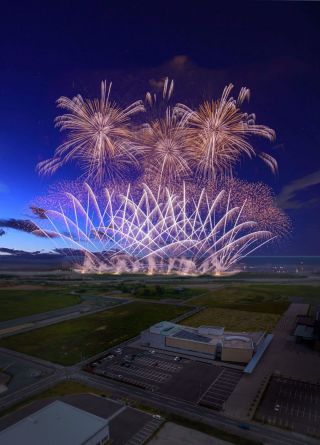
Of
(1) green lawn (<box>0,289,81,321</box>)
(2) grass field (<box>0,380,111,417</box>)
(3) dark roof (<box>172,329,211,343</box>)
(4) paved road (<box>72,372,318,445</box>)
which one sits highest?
(1) green lawn (<box>0,289,81,321</box>)

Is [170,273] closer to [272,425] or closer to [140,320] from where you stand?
[140,320]

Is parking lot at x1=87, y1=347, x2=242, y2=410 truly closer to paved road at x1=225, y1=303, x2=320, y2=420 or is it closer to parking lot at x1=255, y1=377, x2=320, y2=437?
paved road at x1=225, y1=303, x2=320, y2=420

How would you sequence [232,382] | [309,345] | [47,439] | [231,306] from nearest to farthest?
[47,439], [232,382], [309,345], [231,306]

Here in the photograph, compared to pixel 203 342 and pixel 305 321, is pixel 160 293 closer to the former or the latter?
pixel 305 321

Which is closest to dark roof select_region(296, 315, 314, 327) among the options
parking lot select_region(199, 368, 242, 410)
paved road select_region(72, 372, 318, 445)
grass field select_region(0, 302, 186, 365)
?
parking lot select_region(199, 368, 242, 410)

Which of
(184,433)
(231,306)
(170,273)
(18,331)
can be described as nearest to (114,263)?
(170,273)
